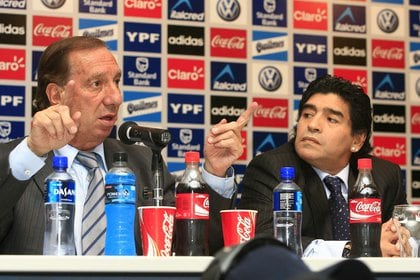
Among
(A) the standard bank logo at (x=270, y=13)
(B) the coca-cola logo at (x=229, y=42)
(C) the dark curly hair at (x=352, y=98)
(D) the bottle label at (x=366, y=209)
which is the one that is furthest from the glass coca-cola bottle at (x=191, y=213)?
(A) the standard bank logo at (x=270, y=13)

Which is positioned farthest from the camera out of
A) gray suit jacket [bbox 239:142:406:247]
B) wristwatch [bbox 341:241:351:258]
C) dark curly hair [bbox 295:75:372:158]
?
dark curly hair [bbox 295:75:372:158]

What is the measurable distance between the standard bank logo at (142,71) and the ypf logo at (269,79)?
62cm

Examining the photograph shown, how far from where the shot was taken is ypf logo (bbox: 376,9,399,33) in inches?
201

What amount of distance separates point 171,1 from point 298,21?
796mm

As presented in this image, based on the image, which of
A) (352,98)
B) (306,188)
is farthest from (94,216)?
(352,98)

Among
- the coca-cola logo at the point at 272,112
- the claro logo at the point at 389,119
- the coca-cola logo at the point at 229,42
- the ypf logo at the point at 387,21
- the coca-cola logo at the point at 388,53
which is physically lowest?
the claro logo at the point at 389,119

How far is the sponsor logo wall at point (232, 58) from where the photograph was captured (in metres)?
4.55

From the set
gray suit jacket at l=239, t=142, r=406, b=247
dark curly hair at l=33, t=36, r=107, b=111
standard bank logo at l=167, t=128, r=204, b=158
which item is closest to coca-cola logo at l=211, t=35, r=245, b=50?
standard bank logo at l=167, t=128, r=204, b=158

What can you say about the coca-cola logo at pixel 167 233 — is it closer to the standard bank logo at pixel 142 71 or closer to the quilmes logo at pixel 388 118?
the standard bank logo at pixel 142 71

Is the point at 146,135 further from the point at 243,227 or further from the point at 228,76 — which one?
the point at 228,76

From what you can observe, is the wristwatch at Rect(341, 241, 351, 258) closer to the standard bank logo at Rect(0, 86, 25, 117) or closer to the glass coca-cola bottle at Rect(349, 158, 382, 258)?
the glass coca-cola bottle at Rect(349, 158, 382, 258)

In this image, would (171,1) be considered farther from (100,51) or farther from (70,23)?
(100,51)

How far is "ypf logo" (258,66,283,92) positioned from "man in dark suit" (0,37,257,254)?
2007 millimetres

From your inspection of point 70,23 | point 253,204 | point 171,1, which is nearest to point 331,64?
point 171,1
